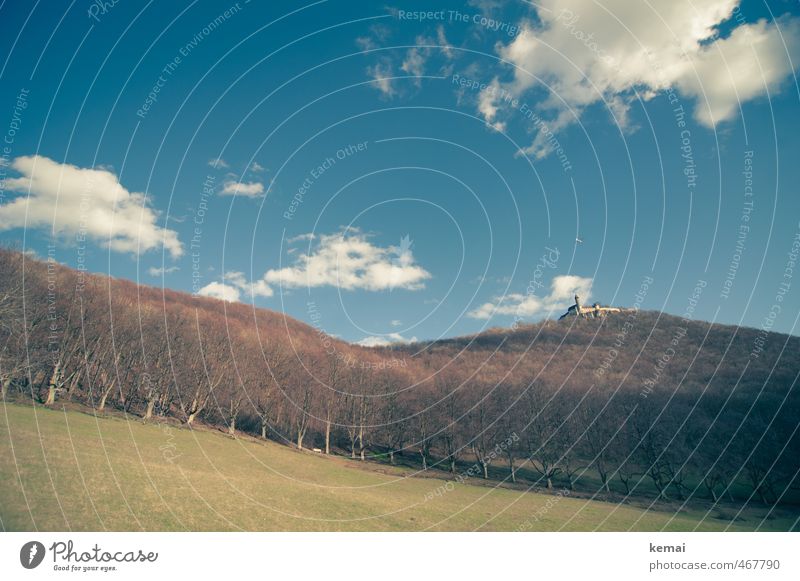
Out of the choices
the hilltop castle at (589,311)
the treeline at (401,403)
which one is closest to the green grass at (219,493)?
the treeline at (401,403)

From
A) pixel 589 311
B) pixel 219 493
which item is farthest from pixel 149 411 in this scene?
pixel 589 311

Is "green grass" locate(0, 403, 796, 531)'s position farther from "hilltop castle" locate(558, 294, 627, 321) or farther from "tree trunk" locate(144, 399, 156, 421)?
"hilltop castle" locate(558, 294, 627, 321)

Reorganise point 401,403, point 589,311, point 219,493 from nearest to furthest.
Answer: point 219,493 < point 401,403 < point 589,311

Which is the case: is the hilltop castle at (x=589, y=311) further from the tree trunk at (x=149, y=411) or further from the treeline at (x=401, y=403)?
the tree trunk at (x=149, y=411)

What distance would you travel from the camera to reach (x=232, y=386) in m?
69.2

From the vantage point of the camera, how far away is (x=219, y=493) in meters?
27.5

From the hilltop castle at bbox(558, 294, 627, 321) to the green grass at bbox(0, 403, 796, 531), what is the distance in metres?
139

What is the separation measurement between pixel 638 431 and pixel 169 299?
133 m

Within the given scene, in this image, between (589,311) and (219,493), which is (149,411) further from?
(589,311)

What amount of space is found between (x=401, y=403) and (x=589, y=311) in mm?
139737

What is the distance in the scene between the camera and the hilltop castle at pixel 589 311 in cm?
18488
